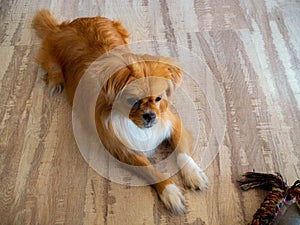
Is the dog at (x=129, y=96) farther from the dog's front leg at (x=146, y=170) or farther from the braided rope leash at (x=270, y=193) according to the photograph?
the braided rope leash at (x=270, y=193)

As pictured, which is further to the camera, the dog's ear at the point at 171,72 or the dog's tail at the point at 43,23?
the dog's tail at the point at 43,23

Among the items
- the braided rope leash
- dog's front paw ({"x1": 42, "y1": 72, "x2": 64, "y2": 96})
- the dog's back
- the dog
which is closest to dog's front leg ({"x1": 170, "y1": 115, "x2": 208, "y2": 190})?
the dog

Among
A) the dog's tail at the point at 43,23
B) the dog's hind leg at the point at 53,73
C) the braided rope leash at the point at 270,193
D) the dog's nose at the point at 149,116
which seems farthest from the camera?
the dog's tail at the point at 43,23

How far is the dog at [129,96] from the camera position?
5.34 feet

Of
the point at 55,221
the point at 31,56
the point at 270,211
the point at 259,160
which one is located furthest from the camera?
the point at 31,56

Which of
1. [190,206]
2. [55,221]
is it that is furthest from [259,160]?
[55,221]

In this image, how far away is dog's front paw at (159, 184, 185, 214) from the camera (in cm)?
167

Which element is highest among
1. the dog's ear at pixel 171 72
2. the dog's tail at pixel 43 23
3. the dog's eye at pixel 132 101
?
the dog's tail at pixel 43 23

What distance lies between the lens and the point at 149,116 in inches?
65.6

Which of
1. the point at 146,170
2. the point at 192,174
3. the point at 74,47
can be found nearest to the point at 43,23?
the point at 74,47

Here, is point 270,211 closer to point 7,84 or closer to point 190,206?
point 190,206

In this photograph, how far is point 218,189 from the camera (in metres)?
1.75

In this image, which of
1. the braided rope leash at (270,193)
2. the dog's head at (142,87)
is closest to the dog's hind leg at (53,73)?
the dog's head at (142,87)

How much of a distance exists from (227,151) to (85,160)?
686 mm
